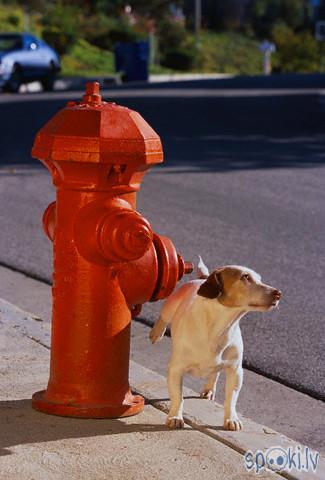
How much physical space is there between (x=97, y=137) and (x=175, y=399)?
3.35ft

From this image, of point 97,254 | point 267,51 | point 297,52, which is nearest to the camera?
point 97,254

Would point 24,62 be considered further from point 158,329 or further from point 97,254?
point 97,254

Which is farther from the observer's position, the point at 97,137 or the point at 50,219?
the point at 50,219

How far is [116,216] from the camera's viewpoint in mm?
4234

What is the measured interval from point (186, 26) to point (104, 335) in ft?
198

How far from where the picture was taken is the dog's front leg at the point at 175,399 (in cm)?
426

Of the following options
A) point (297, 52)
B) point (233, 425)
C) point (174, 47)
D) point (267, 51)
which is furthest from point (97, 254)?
point (297, 52)

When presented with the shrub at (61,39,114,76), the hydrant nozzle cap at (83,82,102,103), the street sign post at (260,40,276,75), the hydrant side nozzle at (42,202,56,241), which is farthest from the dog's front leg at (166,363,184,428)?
the street sign post at (260,40,276,75)

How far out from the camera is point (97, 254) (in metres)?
4.29

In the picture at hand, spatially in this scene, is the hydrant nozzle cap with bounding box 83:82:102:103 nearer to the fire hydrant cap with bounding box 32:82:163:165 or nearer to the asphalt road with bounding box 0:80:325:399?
the fire hydrant cap with bounding box 32:82:163:165

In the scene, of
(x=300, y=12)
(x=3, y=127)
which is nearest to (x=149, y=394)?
(x=3, y=127)

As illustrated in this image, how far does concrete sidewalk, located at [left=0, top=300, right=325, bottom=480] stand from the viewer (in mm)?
3803

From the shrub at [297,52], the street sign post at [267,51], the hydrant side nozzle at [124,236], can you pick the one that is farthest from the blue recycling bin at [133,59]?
the hydrant side nozzle at [124,236]

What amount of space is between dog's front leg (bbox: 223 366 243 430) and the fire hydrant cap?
868mm
